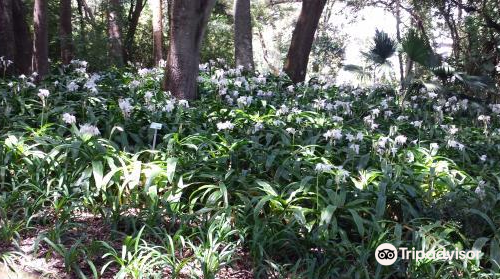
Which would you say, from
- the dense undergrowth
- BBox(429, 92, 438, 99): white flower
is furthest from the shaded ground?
BBox(429, 92, 438, 99): white flower

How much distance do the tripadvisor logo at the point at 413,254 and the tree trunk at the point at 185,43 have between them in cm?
424

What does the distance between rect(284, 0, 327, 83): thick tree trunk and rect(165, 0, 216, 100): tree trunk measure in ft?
11.5

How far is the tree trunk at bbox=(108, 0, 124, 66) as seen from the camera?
1309 cm

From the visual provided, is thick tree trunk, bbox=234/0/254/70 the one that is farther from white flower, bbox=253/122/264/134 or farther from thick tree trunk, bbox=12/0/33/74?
white flower, bbox=253/122/264/134

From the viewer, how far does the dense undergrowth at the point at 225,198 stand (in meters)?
3.17

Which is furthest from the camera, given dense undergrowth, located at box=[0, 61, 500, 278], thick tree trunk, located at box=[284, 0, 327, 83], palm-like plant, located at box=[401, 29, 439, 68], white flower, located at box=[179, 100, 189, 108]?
thick tree trunk, located at box=[284, 0, 327, 83]

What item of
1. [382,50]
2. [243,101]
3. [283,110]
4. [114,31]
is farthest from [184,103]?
[114,31]

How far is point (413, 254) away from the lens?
325 centimetres

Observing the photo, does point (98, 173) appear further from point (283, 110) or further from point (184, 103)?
point (283, 110)

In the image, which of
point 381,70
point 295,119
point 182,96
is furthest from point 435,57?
point 182,96

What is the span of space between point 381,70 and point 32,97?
231 inches

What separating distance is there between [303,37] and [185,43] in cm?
377

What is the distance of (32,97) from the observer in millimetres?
5832

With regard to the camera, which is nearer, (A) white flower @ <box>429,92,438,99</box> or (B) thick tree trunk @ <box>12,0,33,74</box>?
(A) white flower @ <box>429,92,438,99</box>
